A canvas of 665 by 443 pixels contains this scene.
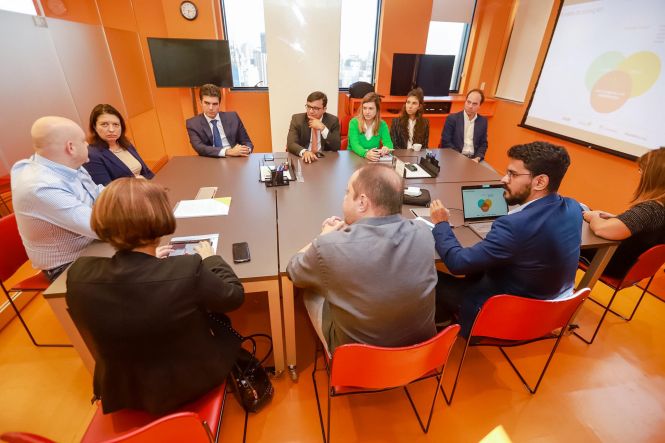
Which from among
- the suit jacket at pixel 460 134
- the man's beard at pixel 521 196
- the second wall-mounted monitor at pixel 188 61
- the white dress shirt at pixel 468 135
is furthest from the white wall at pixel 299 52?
the man's beard at pixel 521 196

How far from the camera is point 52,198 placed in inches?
57.8

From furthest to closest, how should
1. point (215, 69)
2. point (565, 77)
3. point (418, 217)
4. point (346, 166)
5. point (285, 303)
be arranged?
point (215, 69)
point (565, 77)
point (346, 166)
point (418, 217)
point (285, 303)

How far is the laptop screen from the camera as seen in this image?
1.83 metres

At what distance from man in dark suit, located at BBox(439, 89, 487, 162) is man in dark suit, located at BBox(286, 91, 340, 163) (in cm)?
137

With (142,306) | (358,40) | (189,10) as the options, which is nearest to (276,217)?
(142,306)

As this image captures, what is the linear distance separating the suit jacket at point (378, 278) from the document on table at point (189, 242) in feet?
1.99

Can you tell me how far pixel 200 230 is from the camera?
1666mm

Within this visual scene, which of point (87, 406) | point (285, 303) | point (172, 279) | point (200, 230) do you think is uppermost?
point (172, 279)

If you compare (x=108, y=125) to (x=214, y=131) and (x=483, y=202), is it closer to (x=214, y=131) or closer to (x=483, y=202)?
(x=214, y=131)

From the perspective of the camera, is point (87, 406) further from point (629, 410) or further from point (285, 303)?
point (629, 410)

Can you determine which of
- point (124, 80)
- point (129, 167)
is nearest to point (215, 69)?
point (124, 80)

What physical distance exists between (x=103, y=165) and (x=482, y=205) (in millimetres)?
2558

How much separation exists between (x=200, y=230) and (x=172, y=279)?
78cm

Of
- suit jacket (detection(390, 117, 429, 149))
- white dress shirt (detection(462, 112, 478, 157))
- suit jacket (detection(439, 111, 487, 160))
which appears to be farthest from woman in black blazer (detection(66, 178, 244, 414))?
white dress shirt (detection(462, 112, 478, 157))
